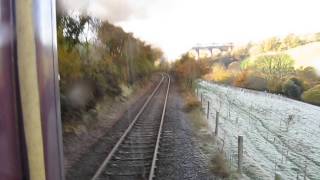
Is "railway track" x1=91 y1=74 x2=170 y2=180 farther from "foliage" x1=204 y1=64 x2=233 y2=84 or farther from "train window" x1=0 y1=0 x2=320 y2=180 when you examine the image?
"foliage" x1=204 y1=64 x2=233 y2=84

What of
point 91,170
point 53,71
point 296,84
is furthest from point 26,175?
point 296,84

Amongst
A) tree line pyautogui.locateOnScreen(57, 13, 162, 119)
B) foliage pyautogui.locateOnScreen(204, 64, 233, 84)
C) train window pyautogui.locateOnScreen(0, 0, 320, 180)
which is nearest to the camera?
tree line pyautogui.locateOnScreen(57, 13, 162, 119)

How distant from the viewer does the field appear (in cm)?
158

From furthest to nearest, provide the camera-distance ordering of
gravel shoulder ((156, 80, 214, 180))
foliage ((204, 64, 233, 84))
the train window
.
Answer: foliage ((204, 64, 233, 84)) → gravel shoulder ((156, 80, 214, 180)) → the train window

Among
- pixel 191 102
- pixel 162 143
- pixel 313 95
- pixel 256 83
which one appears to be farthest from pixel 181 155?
pixel 313 95

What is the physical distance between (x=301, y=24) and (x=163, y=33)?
1.80 feet

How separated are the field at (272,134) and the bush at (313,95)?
0.02 metres

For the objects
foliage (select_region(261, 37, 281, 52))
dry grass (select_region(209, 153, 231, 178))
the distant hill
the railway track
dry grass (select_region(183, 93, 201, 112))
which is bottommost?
dry grass (select_region(209, 153, 231, 178))

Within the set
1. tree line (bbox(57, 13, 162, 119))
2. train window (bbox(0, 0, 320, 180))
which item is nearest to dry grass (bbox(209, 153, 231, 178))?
train window (bbox(0, 0, 320, 180))

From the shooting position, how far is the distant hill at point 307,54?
154cm

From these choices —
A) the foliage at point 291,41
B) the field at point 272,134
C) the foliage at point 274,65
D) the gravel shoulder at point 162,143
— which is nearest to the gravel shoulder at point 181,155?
the gravel shoulder at point 162,143

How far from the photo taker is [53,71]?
92cm

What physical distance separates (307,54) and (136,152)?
30.8 inches

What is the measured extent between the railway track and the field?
0.86 ft
